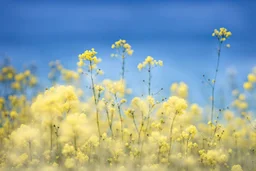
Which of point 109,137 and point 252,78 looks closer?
point 109,137

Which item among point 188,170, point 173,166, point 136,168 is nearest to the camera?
point 136,168

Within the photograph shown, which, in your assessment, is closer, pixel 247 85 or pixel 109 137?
pixel 109 137

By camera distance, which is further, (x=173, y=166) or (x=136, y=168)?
(x=173, y=166)

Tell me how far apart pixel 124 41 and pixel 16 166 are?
143 inches

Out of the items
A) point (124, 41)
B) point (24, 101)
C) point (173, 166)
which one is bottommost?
point (173, 166)

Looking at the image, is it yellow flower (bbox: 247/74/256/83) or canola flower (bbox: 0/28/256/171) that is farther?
yellow flower (bbox: 247/74/256/83)

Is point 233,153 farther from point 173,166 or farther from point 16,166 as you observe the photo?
point 16,166

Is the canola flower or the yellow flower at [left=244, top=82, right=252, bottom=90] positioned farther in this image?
the yellow flower at [left=244, top=82, right=252, bottom=90]

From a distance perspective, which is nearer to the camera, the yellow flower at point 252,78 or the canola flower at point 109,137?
the canola flower at point 109,137

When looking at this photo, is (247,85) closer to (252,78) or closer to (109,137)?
(252,78)

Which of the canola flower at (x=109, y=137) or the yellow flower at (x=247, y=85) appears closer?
the canola flower at (x=109, y=137)

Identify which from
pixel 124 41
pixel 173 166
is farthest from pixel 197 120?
pixel 124 41

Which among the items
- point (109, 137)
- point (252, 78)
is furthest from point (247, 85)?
point (109, 137)

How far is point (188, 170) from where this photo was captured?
7488 millimetres
